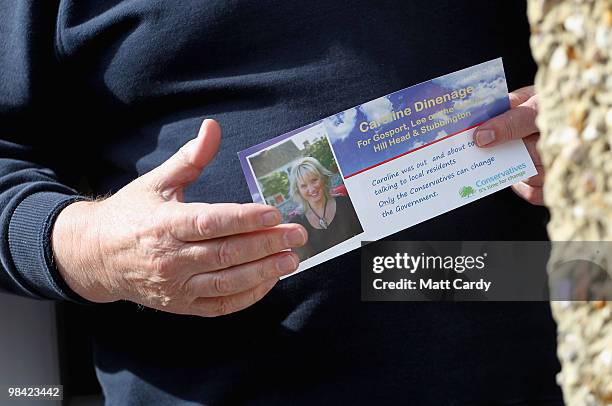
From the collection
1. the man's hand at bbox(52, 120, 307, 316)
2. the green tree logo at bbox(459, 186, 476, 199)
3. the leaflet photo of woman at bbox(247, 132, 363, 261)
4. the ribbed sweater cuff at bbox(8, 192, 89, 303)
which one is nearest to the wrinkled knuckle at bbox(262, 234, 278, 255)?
the man's hand at bbox(52, 120, 307, 316)

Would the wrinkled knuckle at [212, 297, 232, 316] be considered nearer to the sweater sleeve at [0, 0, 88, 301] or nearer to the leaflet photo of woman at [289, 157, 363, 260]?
the leaflet photo of woman at [289, 157, 363, 260]

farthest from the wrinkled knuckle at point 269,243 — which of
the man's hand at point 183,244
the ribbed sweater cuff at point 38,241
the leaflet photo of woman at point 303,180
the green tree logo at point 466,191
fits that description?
the ribbed sweater cuff at point 38,241

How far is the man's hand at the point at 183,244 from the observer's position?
3.48 ft

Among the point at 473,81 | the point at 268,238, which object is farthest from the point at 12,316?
the point at 473,81

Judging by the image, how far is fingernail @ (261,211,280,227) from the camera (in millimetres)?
1034

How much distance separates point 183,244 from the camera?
110 centimetres

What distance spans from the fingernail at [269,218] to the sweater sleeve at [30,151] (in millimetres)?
437

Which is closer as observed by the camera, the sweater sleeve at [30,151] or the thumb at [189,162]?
the thumb at [189,162]

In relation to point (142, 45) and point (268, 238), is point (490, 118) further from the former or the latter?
point (142, 45)

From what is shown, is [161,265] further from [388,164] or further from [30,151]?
[30,151]

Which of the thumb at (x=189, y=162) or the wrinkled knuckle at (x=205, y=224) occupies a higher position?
the thumb at (x=189, y=162)

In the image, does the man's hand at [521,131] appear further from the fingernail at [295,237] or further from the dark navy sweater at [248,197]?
the fingernail at [295,237]

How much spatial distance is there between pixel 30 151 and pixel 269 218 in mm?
668

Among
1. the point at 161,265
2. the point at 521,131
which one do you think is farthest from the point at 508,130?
the point at 161,265
